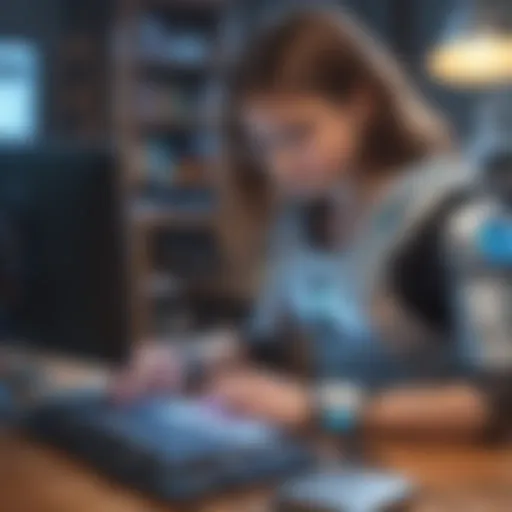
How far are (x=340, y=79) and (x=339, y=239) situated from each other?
0.23 meters

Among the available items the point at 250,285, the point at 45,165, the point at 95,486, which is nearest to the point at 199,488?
the point at 95,486

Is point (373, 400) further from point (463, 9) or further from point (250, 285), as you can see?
point (463, 9)

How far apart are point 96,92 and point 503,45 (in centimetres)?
60

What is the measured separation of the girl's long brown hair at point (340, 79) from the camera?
1.46 m

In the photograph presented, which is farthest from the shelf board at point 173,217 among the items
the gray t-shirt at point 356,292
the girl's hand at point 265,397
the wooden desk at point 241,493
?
the wooden desk at point 241,493

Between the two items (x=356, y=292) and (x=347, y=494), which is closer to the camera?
(x=347, y=494)

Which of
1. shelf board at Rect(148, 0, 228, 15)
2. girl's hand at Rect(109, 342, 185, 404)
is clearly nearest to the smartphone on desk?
girl's hand at Rect(109, 342, 185, 404)

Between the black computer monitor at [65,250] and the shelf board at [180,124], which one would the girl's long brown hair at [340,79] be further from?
the black computer monitor at [65,250]

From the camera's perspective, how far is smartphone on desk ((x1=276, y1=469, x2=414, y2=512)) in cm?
109

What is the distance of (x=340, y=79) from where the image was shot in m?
1.48

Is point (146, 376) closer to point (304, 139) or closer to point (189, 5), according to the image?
point (304, 139)

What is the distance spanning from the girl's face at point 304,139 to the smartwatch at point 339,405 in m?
0.28

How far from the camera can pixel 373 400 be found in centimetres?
144

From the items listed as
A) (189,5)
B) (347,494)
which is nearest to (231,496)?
(347,494)
